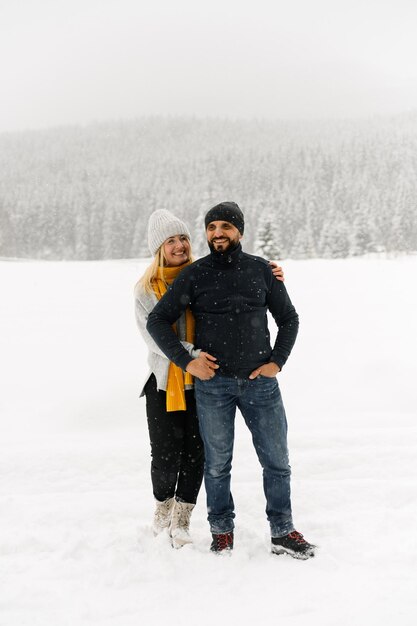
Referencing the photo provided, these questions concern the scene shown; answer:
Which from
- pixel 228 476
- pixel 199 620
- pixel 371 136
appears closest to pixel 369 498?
pixel 228 476

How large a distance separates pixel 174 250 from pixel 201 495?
209cm

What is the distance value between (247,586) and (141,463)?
6.66 feet

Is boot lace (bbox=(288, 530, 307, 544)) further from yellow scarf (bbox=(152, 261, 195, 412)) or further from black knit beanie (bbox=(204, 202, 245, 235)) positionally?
black knit beanie (bbox=(204, 202, 245, 235))

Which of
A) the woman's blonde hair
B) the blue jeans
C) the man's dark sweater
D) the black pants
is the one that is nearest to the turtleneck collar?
the man's dark sweater

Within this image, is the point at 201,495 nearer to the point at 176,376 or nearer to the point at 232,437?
the point at 232,437

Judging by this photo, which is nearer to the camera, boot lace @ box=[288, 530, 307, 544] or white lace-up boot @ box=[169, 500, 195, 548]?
boot lace @ box=[288, 530, 307, 544]

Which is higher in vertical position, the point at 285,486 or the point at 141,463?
the point at 285,486

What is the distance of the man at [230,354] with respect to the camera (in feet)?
10.00

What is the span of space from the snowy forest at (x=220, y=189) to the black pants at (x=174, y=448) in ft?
115

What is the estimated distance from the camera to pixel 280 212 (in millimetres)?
66625

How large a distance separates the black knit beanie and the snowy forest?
35136 millimetres

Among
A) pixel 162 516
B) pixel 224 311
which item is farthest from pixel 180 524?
pixel 224 311

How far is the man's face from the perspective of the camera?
9.98ft

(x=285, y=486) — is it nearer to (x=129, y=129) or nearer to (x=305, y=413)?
(x=305, y=413)
